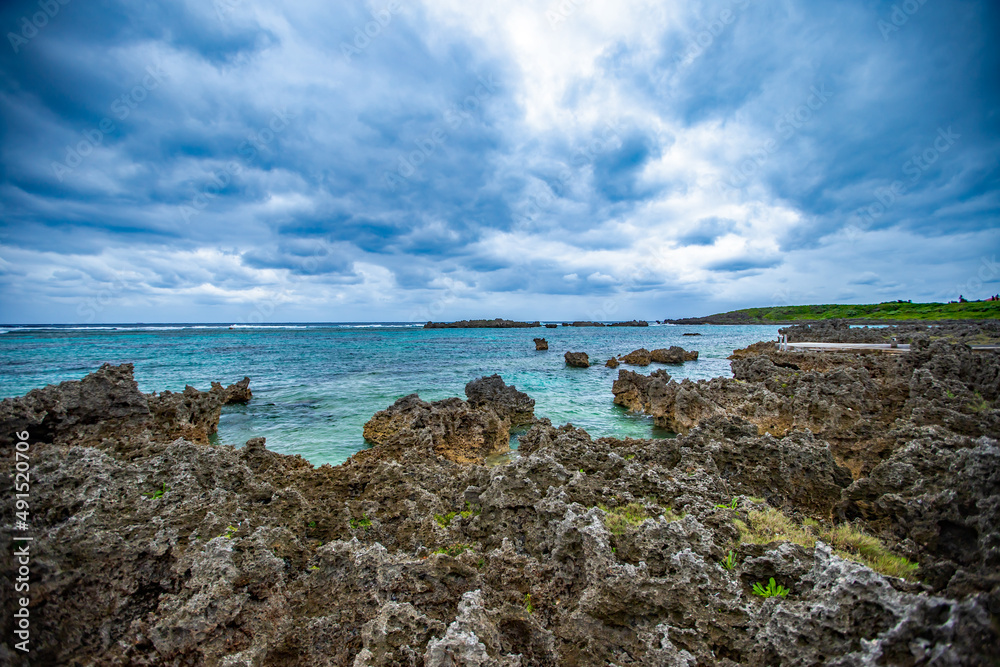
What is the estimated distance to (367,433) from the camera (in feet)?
47.6

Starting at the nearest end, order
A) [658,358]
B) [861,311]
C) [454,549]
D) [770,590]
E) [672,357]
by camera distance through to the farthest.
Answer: [770,590] < [454,549] < [672,357] < [658,358] < [861,311]

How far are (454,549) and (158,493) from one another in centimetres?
372

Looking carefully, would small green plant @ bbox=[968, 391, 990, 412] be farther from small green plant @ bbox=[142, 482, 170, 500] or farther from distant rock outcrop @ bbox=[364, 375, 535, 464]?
small green plant @ bbox=[142, 482, 170, 500]

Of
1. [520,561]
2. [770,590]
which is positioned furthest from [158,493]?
[770,590]

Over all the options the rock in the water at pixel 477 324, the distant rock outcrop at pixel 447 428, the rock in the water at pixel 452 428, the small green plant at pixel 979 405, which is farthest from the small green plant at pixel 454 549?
the rock in the water at pixel 477 324

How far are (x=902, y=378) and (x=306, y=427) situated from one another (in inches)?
882

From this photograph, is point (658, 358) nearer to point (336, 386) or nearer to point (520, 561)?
point (336, 386)

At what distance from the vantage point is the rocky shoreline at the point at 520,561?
2797mm

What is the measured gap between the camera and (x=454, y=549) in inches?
170

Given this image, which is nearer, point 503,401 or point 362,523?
point 362,523

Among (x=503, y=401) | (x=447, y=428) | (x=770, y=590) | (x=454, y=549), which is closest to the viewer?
(x=770, y=590)

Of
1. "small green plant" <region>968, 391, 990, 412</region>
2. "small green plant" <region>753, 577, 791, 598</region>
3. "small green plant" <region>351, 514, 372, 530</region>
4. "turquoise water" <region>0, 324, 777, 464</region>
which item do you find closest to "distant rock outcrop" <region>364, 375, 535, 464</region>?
"turquoise water" <region>0, 324, 777, 464</region>

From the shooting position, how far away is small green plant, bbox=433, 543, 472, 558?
13.9 feet

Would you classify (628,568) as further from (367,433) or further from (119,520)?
(367,433)
